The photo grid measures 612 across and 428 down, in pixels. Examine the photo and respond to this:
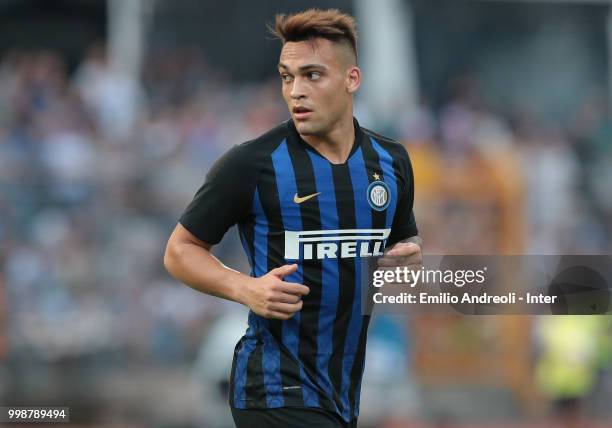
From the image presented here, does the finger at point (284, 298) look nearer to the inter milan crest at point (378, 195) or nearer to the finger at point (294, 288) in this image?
the finger at point (294, 288)

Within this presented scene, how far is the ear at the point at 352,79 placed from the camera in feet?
15.1

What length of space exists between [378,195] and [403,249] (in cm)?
26

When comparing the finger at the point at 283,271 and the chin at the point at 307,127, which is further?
the chin at the point at 307,127

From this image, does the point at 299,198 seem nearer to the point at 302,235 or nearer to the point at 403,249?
the point at 302,235

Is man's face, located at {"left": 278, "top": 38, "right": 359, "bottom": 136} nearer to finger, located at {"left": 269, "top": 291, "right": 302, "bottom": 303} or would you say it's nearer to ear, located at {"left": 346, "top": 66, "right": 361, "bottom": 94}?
ear, located at {"left": 346, "top": 66, "right": 361, "bottom": 94}

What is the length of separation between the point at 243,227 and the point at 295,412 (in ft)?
2.54

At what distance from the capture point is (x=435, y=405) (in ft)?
37.7

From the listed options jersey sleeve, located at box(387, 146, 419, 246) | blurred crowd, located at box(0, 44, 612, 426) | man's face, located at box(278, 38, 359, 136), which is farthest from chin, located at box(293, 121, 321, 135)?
blurred crowd, located at box(0, 44, 612, 426)

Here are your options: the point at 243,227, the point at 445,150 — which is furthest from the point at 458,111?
the point at 243,227

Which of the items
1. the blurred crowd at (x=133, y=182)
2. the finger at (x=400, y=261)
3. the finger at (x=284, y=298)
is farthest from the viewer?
the blurred crowd at (x=133, y=182)

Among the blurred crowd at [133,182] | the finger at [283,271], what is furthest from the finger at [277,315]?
the blurred crowd at [133,182]

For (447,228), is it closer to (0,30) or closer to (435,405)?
(435,405)

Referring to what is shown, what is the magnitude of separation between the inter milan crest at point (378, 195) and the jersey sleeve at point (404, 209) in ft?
0.39

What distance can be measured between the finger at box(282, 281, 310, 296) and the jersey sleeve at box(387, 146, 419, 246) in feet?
2.45
